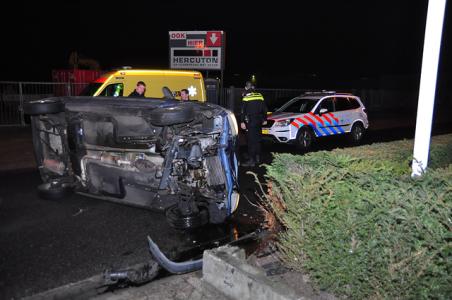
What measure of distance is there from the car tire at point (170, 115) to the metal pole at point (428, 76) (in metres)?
2.36

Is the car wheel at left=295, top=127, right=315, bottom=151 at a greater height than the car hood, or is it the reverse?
the car hood

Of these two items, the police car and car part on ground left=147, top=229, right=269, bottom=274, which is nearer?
car part on ground left=147, top=229, right=269, bottom=274

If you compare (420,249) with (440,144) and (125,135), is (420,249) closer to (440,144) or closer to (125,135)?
(125,135)

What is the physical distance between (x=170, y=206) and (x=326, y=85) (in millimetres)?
36471

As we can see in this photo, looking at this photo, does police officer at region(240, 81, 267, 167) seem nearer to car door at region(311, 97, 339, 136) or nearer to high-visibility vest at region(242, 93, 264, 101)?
high-visibility vest at region(242, 93, 264, 101)

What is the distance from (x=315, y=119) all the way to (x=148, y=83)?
4921mm

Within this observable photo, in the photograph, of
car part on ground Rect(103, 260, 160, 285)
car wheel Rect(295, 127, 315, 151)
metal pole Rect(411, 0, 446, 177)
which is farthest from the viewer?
car wheel Rect(295, 127, 315, 151)

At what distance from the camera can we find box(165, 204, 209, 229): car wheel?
4609mm

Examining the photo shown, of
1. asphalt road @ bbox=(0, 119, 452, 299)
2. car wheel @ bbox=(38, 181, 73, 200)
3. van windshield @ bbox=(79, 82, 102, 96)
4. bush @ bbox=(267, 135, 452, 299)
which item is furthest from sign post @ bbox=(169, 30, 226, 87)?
bush @ bbox=(267, 135, 452, 299)

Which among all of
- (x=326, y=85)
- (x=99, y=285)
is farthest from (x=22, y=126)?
(x=326, y=85)

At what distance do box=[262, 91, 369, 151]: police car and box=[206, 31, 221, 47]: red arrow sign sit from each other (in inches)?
188

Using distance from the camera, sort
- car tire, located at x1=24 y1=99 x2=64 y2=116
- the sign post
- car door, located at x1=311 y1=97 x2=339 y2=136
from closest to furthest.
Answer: car tire, located at x1=24 y1=99 x2=64 y2=116, car door, located at x1=311 y1=97 x2=339 y2=136, the sign post

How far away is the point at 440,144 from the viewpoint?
19.5ft

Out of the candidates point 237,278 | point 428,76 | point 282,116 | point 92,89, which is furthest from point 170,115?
point 282,116
